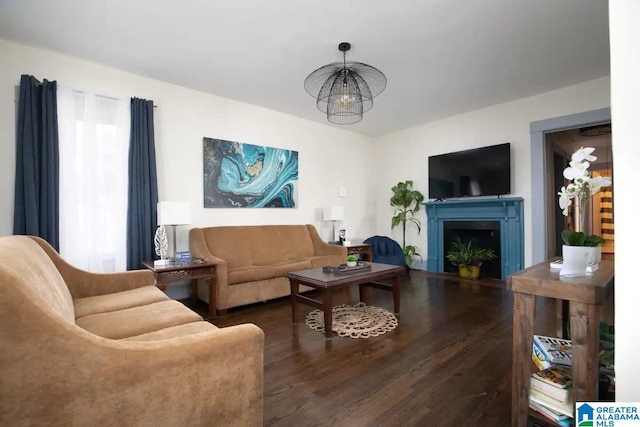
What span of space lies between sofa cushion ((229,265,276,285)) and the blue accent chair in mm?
2365

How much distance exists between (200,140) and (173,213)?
1.19 metres

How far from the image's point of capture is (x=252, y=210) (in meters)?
4.35

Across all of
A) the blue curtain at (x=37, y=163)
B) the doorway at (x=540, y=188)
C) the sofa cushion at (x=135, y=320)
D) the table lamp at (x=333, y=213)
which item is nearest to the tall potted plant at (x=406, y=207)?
the table lamp at (x=333, y=213)

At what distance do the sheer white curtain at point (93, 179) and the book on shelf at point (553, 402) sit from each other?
356 centimetres

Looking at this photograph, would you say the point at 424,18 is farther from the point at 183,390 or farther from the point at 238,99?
the point at 183,390

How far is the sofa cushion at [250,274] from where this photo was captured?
320cm

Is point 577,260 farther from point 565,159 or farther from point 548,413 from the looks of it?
point 565,159

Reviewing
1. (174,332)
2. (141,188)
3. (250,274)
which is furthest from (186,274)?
(174,332)

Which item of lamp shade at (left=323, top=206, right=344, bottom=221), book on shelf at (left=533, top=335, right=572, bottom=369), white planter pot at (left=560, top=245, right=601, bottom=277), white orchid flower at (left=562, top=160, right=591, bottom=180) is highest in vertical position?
white orchid flower at (left=562, top=160, right=591, bottom=180)

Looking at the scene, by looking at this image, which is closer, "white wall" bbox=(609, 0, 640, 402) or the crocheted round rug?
"white wall" bbox=(609, 0, 640, 402)

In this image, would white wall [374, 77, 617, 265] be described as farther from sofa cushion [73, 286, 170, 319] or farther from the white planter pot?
sofa cushion [73, 286, 170, 319]

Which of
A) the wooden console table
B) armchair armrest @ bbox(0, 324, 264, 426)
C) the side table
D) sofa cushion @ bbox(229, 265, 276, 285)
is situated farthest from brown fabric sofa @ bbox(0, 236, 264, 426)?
sofa cushion @ bbox(229, 265, 276, 285)

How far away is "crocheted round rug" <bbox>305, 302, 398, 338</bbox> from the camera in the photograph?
2.58 m

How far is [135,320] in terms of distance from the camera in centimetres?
166
